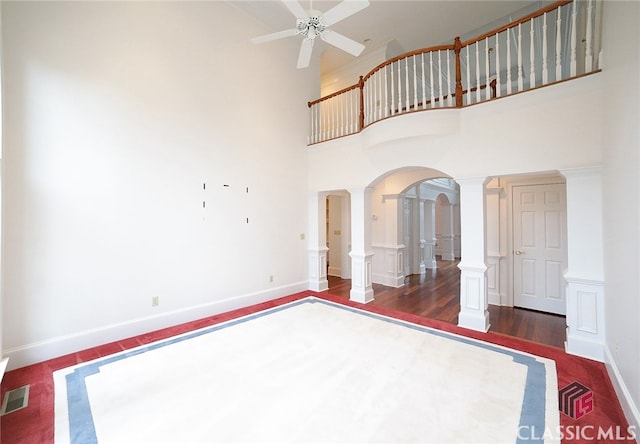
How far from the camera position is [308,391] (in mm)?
2412

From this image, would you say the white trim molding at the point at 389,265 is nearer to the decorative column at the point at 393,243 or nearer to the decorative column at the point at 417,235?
the decorative column at the point at 393,243

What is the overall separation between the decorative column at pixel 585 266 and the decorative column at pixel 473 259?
86cm

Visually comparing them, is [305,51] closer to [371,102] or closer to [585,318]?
[371,102]

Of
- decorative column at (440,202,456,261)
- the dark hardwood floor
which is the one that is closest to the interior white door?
the dark hardwood floor

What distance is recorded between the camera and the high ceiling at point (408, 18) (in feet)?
15.9

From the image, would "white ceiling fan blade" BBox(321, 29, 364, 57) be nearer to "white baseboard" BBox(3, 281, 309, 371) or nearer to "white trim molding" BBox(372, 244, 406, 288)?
"white baseboard" BBox(3, 281, 309, 371)

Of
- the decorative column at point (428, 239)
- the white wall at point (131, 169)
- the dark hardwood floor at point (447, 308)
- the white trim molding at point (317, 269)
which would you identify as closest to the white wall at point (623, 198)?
the dark hardwood floor at point (447, 308)

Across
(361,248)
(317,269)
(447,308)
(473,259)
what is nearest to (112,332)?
(317,269)

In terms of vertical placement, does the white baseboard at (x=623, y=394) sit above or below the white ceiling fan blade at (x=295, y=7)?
below

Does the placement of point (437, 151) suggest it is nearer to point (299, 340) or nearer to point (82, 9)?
point (299, 340)

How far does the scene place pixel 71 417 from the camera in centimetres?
213

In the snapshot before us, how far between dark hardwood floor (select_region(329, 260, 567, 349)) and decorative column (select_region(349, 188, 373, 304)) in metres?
0.31

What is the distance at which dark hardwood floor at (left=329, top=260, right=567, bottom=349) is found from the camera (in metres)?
3.73

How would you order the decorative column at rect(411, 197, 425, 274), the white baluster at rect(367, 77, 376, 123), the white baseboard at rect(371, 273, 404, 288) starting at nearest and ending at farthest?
the white baluster at rect(367, 77, 376, 123) → the white baseboard at rect(371, 273, 404, 288) → the decorative column at rect(411, 197, 425, 274)
